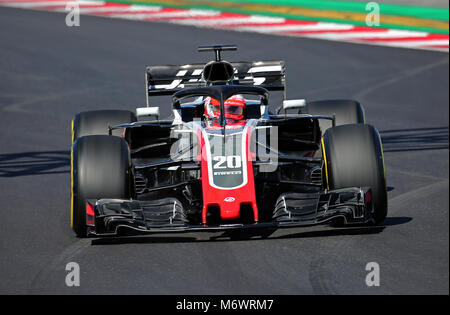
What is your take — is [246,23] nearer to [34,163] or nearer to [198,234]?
[34,163]

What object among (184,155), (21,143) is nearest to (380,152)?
(184,155)

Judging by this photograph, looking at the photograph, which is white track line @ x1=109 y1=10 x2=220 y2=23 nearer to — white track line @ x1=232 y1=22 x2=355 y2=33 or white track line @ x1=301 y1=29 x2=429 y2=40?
white track line @ x1=232 y1=22 x2=355 y2=33

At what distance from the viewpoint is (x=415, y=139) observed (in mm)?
13305

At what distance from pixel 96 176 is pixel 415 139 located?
6106mm

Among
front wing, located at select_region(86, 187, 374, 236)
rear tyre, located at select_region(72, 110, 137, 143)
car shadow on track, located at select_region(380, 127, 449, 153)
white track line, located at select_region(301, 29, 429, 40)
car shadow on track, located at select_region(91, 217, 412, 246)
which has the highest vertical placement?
white track line, located at select_region(301, 29, 429, 40)

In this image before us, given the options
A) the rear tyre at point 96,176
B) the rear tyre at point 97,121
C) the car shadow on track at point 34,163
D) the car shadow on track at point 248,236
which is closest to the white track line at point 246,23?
the car shadow on track at point 34,163

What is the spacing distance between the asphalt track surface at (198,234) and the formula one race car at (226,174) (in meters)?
0.25

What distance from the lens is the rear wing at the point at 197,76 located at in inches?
424

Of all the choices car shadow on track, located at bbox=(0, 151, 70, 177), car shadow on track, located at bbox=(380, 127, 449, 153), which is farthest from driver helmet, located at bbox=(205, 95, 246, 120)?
car shadow on track, located at bbox=(380, 127, 449, 153)

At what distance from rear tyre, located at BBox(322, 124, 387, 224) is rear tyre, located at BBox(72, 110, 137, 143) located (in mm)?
2727

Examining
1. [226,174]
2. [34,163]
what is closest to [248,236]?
[226,174]

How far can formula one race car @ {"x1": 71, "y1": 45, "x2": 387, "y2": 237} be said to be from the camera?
26.7ft

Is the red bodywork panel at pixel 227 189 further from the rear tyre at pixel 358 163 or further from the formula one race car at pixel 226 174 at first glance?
the rear tyre at pixel 358 163

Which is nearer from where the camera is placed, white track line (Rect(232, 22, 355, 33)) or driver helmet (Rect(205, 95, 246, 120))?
driver helmet (Rect(205, 95, 246, 120))
